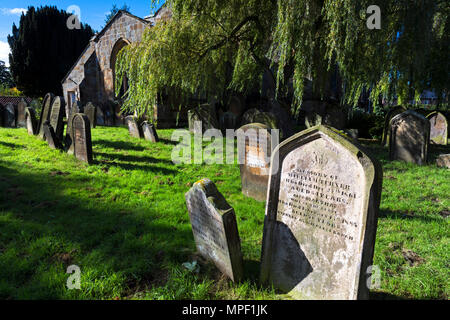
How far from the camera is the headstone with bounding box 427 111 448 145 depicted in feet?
32.9

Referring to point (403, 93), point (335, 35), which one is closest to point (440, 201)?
point (335, 35)

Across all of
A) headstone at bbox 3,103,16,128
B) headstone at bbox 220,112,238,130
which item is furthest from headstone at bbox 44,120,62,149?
headstone at bbox 220,112,238,130

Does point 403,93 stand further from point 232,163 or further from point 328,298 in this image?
point 328,298

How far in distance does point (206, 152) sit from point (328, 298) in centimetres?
630

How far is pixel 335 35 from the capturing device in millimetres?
5539

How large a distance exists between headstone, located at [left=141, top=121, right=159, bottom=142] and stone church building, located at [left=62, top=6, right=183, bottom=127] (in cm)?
713

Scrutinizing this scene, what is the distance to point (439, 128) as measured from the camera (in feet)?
33.9

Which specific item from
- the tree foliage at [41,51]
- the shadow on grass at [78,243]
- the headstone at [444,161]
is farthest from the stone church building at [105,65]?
the headstone at [444,161]

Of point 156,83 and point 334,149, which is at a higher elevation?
point 156,83

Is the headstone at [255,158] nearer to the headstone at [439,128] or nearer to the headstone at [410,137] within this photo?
the headstone at [410,137]

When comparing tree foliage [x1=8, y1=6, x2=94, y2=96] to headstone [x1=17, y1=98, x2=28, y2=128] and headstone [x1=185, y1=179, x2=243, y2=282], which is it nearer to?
headstone [x1=17, y1=98, x2=28, y2=128]

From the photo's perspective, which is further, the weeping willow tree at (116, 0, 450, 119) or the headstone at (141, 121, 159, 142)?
the headstone at (141, 121, 159, 142)

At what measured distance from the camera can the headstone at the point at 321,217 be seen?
6.75ft

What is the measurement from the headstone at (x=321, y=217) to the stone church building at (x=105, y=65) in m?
15.4
